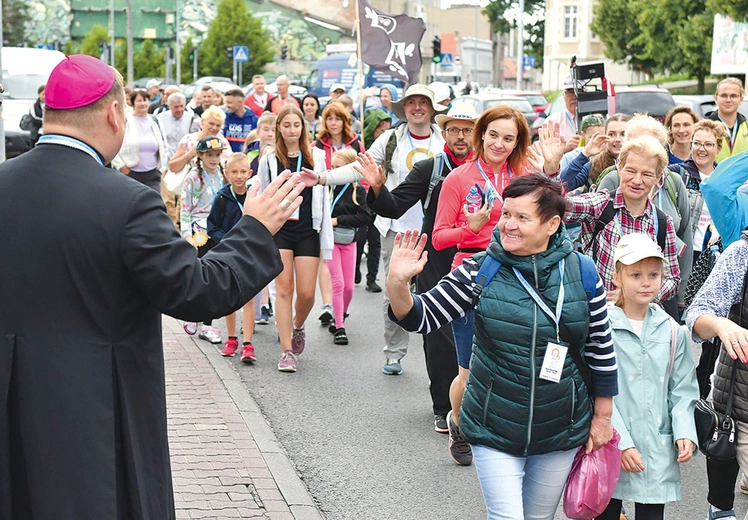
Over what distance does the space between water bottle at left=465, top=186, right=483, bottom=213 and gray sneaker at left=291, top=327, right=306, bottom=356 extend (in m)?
3.43

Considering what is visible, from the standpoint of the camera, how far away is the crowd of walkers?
4.07 meters

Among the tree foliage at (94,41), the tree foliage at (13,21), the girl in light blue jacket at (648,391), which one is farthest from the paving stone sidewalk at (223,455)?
the tree foliage at (13,21)

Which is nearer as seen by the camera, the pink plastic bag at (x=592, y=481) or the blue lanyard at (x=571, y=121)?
the pink plastic bag at (x=592, y=481)

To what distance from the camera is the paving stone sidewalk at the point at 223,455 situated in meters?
5.49

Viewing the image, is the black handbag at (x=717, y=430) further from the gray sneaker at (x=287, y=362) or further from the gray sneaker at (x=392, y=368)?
the gray sneaker at (x=287, y=362)

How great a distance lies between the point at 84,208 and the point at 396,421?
4.72 meters

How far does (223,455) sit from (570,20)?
89.4 metres

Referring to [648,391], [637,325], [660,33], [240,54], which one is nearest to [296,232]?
[637,325]

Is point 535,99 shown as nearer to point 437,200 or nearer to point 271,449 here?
point 437,200

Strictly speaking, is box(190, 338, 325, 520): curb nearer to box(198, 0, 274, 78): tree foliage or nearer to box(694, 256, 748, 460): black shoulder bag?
box(694, 256, 748, 460): black shoulder bag

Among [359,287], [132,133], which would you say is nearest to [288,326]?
[359,287]

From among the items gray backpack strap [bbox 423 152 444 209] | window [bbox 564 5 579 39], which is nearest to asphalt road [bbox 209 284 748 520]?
gray backpack strap [bbox 423 152 444 209]

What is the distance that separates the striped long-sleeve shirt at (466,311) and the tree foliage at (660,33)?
36.8m

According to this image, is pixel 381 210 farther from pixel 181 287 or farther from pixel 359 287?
pixel 359 287
